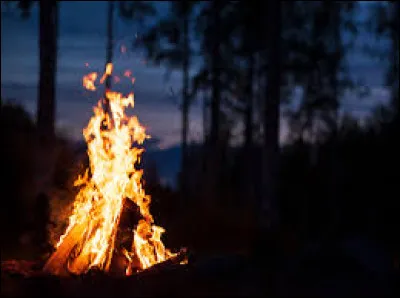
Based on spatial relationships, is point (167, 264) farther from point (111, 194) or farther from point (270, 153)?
point (270, 153)

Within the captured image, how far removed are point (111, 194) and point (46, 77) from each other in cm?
722

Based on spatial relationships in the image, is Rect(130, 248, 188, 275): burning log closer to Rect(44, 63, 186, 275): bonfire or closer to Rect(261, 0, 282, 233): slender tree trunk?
Rect(44, 63, 186, 275): bonfire

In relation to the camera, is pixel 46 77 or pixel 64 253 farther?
pixel 46 77

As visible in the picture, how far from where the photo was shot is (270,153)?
19172mm

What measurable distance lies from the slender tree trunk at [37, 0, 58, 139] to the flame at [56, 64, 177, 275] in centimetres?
596

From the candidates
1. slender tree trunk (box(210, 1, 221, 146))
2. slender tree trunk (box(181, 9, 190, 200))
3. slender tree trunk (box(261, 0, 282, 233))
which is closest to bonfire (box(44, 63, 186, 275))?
slender tree trunk (box(261, 0, 282, 233))

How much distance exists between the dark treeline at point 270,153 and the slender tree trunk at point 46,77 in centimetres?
5

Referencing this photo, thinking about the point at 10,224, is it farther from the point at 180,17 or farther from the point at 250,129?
the point at 180,17

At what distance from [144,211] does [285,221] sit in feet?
56.3

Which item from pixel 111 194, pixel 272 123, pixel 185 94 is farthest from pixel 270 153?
pixel 185 94

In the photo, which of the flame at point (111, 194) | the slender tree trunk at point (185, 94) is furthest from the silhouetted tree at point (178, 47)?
the flame at point (111, 194)

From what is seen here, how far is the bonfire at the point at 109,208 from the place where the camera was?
423 inches

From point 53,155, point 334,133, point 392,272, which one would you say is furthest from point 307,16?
point 392,272

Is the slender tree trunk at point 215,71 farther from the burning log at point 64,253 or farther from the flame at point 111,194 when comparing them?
the burning log at point 64,253
